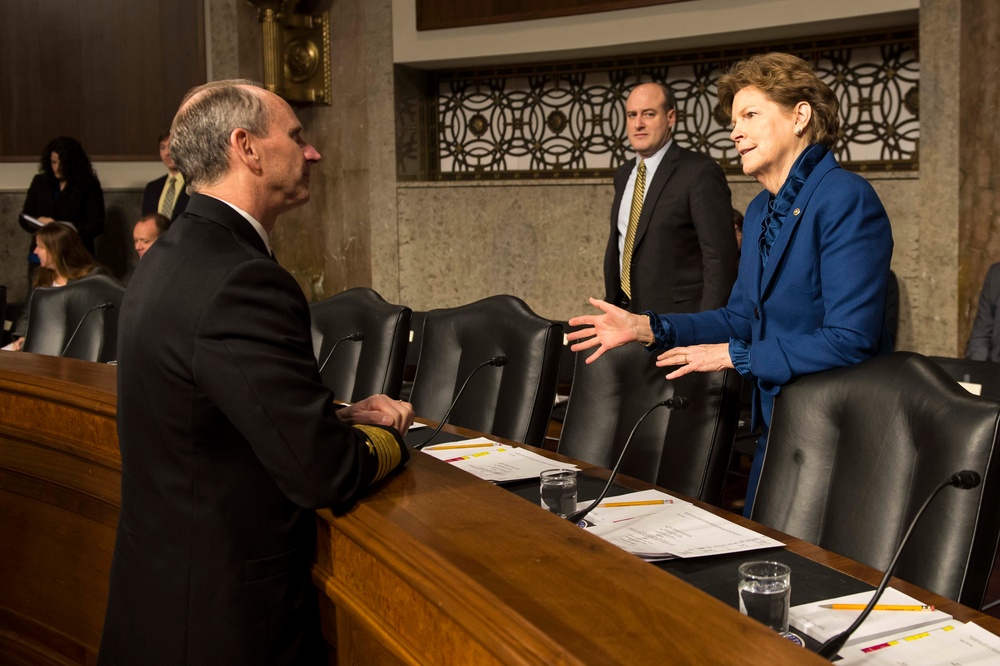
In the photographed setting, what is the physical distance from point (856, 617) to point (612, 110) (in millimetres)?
5402

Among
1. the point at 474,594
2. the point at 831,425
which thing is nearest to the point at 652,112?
the point at 831,425

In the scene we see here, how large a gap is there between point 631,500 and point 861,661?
762 millimetres

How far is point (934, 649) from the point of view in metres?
1.40

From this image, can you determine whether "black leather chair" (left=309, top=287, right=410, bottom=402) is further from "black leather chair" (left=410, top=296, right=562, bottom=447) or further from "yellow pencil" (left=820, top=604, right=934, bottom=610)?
"yellow pencil" (left=820, top=604, right=934, bottom=610)

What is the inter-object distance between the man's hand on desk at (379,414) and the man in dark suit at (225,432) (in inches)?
4.9

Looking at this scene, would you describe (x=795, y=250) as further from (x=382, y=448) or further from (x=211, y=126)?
(x=211, y=126)

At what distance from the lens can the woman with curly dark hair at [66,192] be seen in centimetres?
708

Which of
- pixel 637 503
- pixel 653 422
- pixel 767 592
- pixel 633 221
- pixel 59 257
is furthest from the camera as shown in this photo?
pixel 59 257

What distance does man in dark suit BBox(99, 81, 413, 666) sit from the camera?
1.52 metres

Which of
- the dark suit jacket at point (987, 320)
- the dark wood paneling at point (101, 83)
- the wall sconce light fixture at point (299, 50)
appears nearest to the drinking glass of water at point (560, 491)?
the dark suit jacket at point (987, 320)

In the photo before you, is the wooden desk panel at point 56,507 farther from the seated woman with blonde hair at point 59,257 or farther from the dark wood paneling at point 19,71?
the dark wood paneling at point 19,71

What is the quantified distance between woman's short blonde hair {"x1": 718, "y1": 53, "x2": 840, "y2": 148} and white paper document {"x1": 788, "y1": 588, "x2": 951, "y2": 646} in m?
1.10

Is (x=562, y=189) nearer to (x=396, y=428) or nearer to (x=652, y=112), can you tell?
(x=652, y=112)

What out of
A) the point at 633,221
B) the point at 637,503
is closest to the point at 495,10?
the point at 633,221
